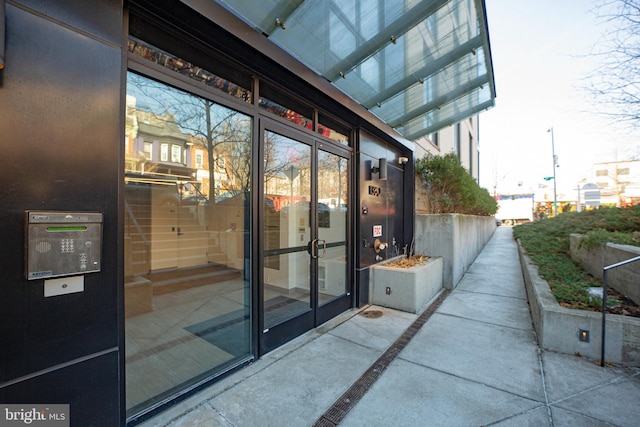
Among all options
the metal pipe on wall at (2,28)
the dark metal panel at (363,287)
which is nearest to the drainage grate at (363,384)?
the dark metal panel at (363,287)

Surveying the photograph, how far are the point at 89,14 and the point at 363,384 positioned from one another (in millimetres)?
3522

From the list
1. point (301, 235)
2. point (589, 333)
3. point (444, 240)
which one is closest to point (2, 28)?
point (301, 235)

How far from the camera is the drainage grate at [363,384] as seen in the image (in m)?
2.15

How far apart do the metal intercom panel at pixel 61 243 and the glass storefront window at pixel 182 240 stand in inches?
11.8

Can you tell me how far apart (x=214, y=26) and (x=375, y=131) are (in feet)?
11.0

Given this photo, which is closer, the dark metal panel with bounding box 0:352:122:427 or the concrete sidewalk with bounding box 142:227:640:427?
the dark metal panel with bounding box 0:352:122:427

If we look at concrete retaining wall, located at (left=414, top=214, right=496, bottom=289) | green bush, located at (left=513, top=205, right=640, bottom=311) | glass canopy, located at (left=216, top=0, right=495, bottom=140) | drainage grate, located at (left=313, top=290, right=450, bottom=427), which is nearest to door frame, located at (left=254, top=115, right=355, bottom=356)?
glass canopy, located at (left=216, top=0, right=495, bottom=140)

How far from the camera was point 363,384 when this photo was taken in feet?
8.48

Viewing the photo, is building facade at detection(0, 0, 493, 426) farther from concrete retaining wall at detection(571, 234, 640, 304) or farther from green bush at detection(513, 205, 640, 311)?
concrete retaining wall at detection(571, 234, 640, 304)

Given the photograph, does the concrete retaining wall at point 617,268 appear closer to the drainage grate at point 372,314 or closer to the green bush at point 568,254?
the green bush at point 568,254

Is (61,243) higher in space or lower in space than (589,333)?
higher

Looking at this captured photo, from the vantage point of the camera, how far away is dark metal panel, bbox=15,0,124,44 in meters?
1.60

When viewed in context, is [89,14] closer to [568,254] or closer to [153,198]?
[153,198]

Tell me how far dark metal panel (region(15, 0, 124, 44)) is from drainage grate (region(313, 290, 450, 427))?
312 centimetres
